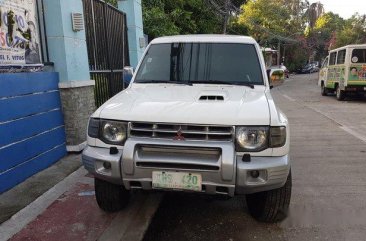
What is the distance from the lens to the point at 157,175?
11.0 ft

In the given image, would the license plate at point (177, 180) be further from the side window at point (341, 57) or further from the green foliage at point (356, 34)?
the green foliage at point (356, 34)

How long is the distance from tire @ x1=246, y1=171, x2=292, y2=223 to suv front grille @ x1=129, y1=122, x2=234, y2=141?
84 cm

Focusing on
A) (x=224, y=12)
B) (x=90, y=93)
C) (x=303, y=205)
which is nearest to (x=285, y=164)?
(x=303, y=205)

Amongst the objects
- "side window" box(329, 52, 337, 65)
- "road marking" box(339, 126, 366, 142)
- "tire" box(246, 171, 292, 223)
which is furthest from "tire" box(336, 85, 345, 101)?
"tire" box(246, 171, 292, 223)

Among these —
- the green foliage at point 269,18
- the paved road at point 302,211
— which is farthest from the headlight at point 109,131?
the green foliage at point 269,18

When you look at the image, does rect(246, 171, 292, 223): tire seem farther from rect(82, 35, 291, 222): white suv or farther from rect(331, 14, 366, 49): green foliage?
rect(331, 14, 366, 49): green foliage

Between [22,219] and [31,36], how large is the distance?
2622mm

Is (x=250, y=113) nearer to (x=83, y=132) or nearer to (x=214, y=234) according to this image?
(x=214, y=234)

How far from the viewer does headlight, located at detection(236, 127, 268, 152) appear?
3316 mm

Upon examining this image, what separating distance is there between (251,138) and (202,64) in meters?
1.70

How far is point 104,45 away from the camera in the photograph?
27.0 feet

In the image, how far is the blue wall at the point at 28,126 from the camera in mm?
4539

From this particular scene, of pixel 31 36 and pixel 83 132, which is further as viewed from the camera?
pixel 83 132

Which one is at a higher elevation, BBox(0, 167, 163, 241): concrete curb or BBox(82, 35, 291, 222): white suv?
BBox(82, 35, 291, 222): white suv
